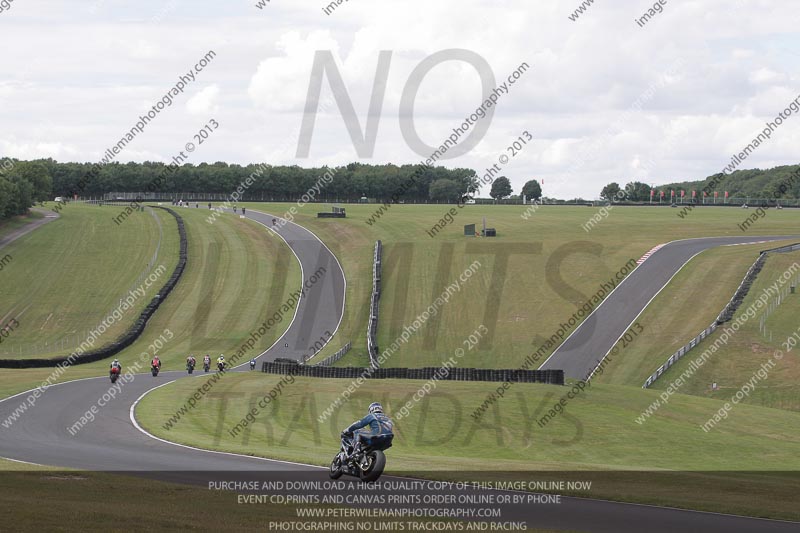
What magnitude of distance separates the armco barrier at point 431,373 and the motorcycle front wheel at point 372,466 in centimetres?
2374

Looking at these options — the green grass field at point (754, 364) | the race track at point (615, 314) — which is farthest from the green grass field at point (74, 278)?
the green grass field at point (754, 364)

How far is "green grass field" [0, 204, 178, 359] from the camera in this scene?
70.3 m

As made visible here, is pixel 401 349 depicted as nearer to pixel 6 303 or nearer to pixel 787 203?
pixel 6 303

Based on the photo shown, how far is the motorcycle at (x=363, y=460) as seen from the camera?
19906 millimetres

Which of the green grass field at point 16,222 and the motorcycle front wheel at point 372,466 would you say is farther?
the green grass field at point 16,222

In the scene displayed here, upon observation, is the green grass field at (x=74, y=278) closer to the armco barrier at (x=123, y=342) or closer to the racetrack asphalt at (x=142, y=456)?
the armco barrier at (x=123, y=342)

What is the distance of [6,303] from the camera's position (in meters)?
78.2

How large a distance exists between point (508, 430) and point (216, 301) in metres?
45.4

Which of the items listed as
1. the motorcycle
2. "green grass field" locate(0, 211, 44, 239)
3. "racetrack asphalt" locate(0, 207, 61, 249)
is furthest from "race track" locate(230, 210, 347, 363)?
the motorcycle

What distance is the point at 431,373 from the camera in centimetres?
4581

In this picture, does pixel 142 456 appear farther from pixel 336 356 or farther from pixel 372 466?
pixel 336 356
